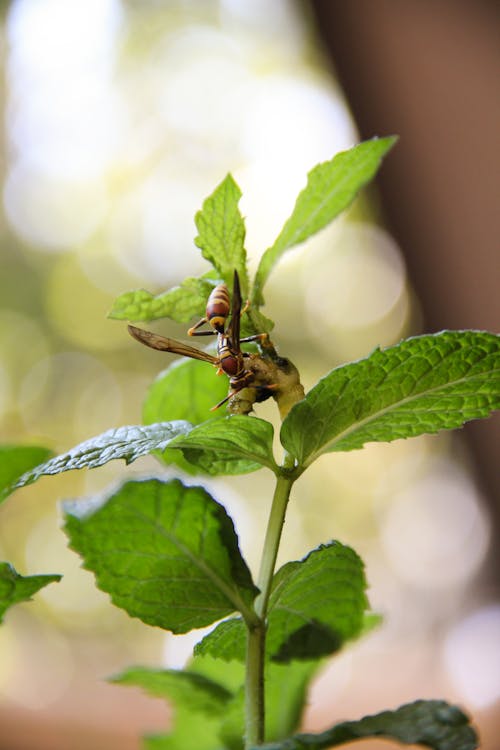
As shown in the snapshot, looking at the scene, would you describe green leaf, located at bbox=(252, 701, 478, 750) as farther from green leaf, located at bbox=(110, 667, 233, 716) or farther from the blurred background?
the blurred background

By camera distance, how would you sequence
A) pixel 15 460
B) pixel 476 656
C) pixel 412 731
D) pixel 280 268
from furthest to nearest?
pixel 280 268 → pixel 476 656 → pixel 15 460 → pixel 412 731

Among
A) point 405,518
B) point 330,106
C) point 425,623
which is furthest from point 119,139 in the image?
point 425,623

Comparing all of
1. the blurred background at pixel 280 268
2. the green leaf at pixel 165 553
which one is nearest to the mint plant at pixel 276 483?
the green leaf at pixel 165 553

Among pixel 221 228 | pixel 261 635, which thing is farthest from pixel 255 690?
pixel 221 228

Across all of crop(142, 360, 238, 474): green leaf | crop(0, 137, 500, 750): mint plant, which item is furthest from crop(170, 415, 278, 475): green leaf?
crop(142, 360, 238, 474): green leaf

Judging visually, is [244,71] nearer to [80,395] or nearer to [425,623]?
[80,395]

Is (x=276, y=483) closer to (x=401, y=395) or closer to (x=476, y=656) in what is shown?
(x=401, y=395)

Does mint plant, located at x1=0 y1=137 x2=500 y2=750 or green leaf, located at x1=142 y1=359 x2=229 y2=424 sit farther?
green leaf, located at x1=142 y1=359 x2=229 y2=424
